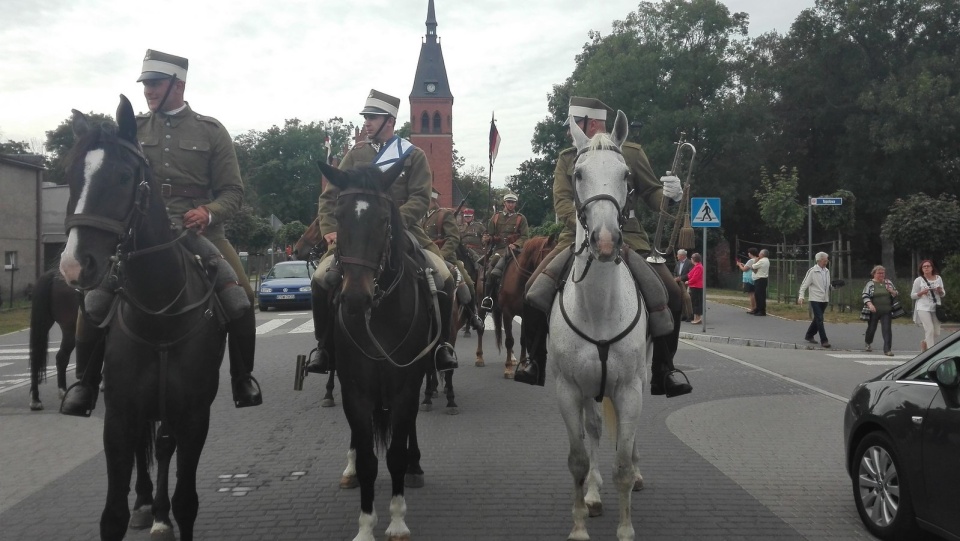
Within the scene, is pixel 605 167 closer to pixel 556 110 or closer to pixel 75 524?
pixel 75 524

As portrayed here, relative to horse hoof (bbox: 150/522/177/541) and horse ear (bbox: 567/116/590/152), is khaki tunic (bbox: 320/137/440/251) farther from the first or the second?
horse hoof (bbox: 150/522/177/541)

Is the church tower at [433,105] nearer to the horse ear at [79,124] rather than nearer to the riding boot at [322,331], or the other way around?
the riding boot at [322,331]

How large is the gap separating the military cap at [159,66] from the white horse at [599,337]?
2739 mm

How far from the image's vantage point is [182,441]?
511 cm

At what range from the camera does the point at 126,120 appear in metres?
4.60

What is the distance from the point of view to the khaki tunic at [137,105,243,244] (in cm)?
574

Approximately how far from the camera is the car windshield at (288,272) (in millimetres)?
31434

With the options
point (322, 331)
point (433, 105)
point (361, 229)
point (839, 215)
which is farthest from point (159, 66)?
point (433, 105)

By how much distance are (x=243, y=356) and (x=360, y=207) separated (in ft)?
4.58

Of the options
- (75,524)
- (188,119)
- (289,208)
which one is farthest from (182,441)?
(289,208)

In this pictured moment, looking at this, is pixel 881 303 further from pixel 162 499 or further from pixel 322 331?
pixel 162 499

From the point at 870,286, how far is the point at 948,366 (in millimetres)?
14268

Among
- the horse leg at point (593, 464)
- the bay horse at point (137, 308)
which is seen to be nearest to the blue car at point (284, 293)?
the horse leg at point (593, 464)

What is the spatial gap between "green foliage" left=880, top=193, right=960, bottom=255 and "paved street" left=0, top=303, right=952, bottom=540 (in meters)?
14.1
